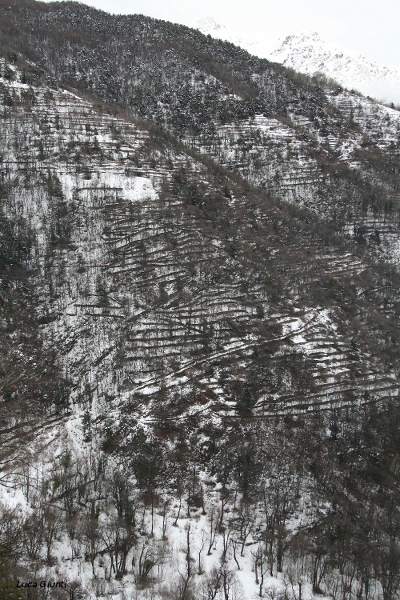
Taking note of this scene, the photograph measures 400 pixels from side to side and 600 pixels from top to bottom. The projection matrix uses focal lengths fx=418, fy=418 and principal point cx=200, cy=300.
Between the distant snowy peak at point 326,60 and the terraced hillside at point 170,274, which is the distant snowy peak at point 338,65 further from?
the terraced hillside at point 170,274

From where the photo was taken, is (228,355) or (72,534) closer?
(72,534)

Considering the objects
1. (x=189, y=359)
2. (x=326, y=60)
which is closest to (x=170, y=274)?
(x=189, y=359)

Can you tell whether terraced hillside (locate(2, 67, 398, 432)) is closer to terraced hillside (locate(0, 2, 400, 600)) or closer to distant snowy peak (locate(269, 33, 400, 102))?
terraced hillside (locate(0, 2, 400, 600))

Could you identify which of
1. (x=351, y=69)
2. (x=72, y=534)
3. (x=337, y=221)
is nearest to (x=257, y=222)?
(x=337, y=221)

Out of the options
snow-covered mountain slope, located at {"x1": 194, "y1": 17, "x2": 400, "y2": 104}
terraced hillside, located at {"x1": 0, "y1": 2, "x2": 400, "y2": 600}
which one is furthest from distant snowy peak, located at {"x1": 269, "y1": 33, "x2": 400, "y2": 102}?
terraced hillside, located at {"x1": 0, "y1": 2, "x2": 400, "y2": 600}

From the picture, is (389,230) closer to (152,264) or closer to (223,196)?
(223,196)

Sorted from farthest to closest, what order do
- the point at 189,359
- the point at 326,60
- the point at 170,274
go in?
the point at 326,60 < the point at 170,274 < the point at 189,359

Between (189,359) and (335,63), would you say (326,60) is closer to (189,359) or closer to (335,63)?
(335,63)

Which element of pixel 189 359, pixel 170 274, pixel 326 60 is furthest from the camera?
pixel 326 60

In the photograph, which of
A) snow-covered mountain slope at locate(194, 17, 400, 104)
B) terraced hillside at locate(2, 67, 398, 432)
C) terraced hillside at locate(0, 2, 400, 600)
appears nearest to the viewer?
terraced hillside at locate(0, 2, 400, 600)
